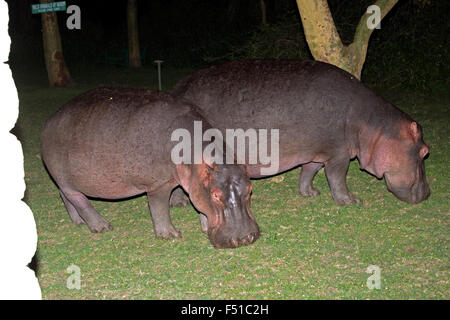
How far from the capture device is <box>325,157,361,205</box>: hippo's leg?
240 inches

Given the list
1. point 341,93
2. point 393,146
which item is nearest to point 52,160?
point 341,93

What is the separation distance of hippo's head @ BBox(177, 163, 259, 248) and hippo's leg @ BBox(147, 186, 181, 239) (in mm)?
562

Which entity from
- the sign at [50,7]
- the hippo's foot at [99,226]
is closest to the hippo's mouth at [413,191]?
the hippo's foot at [99,226]

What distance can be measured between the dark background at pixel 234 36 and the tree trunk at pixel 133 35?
1.74 meters

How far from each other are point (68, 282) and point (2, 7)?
7.90ft

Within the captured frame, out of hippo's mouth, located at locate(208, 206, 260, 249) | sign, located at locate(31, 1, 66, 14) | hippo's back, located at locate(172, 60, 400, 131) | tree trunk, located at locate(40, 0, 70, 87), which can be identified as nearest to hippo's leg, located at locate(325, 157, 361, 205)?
hippo's back, located at locate(172, 60, 400, 131)

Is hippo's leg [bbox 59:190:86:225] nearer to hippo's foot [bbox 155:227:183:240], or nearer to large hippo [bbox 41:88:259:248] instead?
large hippo [bbox 41:88:259:248]

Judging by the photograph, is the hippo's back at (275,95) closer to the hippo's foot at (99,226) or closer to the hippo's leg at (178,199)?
the hippo's leg at (178,199)

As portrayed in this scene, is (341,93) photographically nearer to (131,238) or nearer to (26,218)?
(131,238)

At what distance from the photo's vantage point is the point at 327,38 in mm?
7383

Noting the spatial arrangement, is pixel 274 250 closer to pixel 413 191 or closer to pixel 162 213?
pixel 162 213

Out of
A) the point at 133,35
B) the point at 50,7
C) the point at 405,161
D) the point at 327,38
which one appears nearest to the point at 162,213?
the point at 405,161

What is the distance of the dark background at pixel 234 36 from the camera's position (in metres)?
12.8

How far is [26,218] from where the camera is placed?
3021mm
